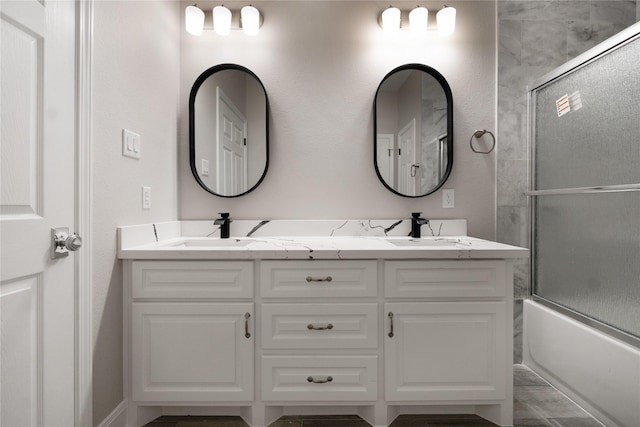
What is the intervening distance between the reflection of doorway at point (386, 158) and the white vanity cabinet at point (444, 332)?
71 cm

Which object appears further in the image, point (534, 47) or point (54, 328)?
point (534, 47)

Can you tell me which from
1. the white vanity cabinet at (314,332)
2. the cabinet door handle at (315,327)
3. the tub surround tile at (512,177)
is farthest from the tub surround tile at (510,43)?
the cabinet door handle at (315,327)

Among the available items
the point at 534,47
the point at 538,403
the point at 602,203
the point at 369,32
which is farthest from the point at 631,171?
the point at 369,32

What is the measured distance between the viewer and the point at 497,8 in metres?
2.08

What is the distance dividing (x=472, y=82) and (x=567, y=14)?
2.37 ft

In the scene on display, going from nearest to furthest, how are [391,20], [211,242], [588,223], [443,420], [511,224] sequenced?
1. [443,420]
2. [588,223]
3. [211,242]
4. [391,20]
5. [511,224]

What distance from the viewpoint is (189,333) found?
4.82 feet

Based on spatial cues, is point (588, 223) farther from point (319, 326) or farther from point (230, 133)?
point (230, 133)

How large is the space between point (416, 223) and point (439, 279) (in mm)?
541

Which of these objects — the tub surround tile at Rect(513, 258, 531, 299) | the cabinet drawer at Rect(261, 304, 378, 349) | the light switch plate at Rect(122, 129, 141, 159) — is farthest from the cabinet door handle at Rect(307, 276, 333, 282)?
the tub surround tile at Rect(513, 258, 531, 299)

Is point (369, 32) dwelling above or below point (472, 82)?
above

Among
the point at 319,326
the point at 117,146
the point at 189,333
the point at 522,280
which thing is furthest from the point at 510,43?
the point at 189,333

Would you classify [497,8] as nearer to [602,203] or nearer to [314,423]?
[602,203]

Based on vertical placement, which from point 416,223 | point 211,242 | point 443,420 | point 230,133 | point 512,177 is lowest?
point 443,420
